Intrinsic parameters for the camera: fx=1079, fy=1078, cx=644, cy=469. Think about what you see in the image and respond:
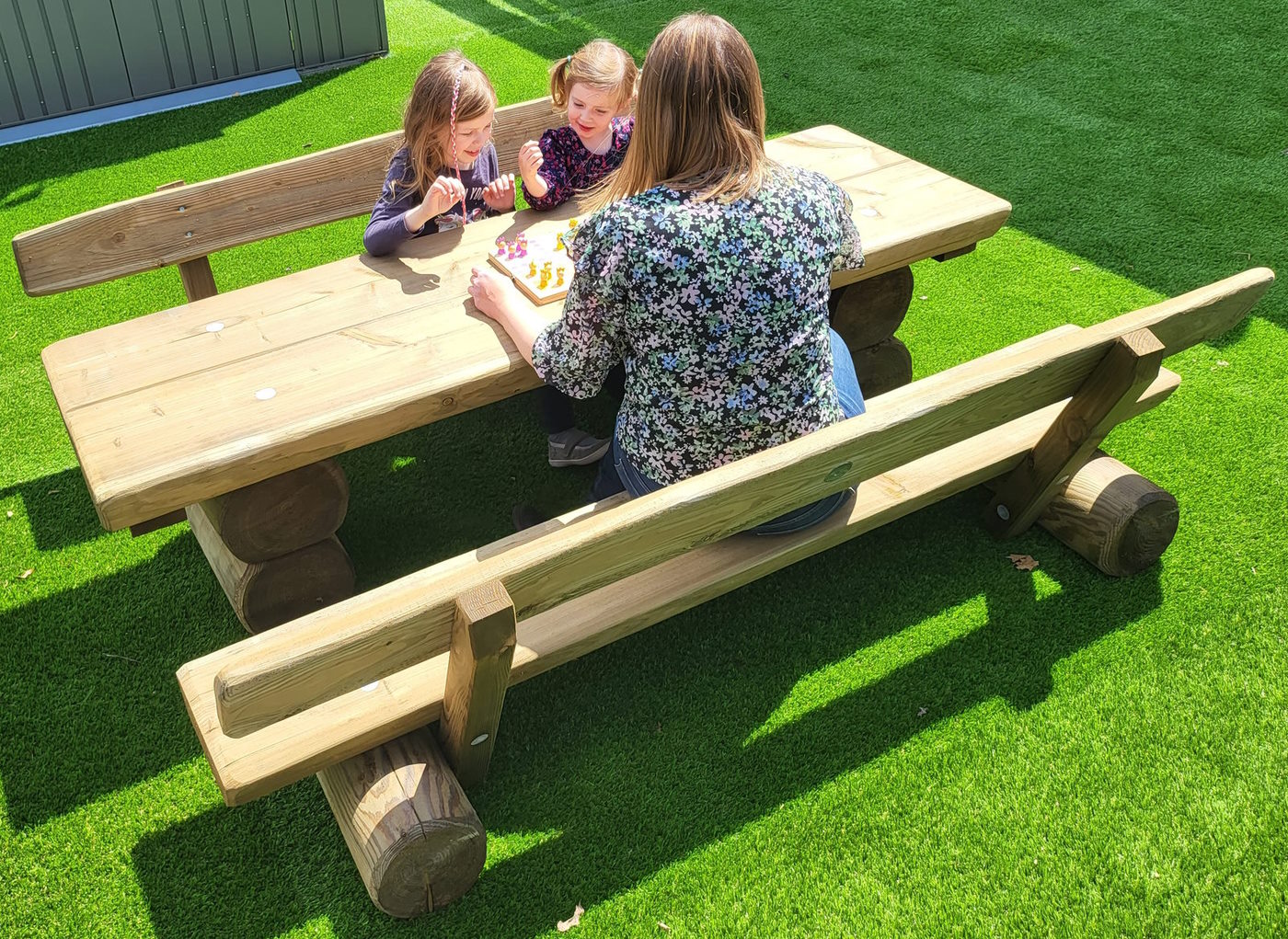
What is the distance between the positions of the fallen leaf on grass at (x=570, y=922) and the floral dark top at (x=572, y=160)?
7.39ft

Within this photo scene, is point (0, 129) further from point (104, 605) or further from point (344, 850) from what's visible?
point (344, 850)

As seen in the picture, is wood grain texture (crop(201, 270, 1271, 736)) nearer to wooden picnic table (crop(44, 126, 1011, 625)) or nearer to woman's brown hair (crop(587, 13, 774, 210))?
wooden picnic table (crop(44, 126, 1011, 625))

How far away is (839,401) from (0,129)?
18.9 ft

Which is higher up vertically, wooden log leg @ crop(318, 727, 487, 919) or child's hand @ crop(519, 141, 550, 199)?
child's hand @ crop(519, 141, 550, 199)

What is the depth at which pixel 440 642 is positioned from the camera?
2250 millimetres

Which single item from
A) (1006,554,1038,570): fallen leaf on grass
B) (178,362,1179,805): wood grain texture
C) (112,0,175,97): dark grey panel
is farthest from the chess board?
(112,0,175,97): dark grey panel

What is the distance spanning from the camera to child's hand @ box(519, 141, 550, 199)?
3564 mm

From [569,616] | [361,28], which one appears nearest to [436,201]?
[569,616]

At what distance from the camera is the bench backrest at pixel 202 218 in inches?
132

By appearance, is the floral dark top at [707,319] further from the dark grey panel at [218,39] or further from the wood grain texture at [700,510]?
the dark grey panel at [218,39]

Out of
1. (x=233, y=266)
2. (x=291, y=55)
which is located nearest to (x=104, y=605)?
(x=233, y=266)

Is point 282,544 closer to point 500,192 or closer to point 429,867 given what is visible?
point 429,867

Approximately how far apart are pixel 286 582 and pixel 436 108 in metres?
1.55

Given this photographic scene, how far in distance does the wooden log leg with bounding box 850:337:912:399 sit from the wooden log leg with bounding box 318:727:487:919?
2233mm
